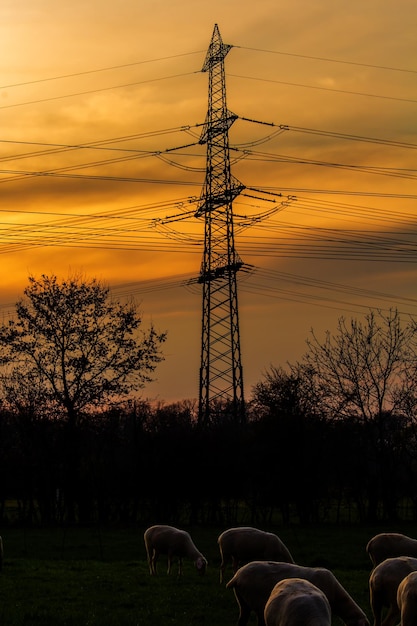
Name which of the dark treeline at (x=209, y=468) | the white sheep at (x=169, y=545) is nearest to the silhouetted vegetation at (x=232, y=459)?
the dark treeline at (x=209, y=468)

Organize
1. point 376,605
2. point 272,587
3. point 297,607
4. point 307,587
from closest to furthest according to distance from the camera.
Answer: point 297,607 < point 307,587 < point 272,587 < point 376,605

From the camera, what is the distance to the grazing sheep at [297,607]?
1111cm

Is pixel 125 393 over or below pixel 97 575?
over

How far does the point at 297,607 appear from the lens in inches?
445

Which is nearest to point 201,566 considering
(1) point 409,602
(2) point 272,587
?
(2) point 272,587

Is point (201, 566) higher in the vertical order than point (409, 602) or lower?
lower

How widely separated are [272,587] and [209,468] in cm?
3711

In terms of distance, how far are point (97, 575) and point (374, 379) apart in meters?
30.9

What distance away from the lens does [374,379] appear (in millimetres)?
50375

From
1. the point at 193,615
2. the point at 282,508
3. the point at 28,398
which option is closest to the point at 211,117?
the point at 28,398

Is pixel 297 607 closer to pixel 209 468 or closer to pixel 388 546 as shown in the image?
pixel 388 546

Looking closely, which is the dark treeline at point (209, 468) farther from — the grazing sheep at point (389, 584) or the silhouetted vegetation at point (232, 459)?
the grazing sheep at point (389, 584)

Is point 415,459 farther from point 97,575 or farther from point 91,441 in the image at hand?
point 97,575

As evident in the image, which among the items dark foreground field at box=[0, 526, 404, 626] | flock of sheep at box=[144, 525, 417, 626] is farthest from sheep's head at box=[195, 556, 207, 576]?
flock of sheep at box=[144, 525, 417, 626]
